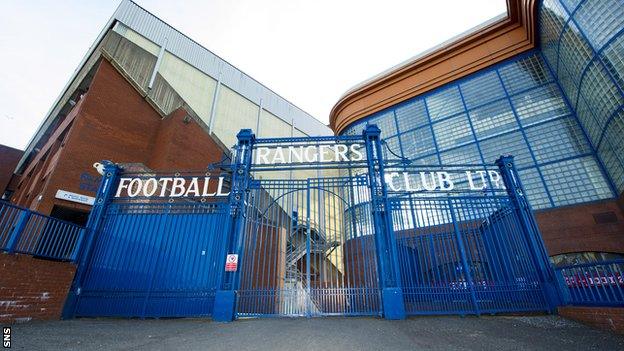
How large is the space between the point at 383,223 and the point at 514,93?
11581mm

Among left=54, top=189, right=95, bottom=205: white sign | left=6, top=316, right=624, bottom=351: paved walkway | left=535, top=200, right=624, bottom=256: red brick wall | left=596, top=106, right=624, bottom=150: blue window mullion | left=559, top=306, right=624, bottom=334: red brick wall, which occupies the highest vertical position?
left=596, top=106, right=624, bottom=150: blue window mullion

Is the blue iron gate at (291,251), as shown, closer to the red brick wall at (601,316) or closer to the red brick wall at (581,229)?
the red brick wall at (601,316)

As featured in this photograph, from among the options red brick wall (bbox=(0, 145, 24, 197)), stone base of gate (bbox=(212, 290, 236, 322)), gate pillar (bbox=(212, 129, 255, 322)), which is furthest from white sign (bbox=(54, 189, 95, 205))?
red brick wall (bbox=(0, 145, 24, 197))

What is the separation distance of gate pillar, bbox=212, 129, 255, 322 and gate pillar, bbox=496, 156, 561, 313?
6995 mm

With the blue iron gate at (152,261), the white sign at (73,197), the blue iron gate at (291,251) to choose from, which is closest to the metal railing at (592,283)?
the blue iron gate at (291,251)

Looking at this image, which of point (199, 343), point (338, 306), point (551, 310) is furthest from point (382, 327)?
point (551, 310)

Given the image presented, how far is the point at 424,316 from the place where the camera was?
248 inches

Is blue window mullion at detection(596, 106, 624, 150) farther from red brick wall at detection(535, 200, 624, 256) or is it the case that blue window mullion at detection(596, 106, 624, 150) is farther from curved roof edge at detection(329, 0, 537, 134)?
curved roof edge at detection(329, 0, 537, 134)

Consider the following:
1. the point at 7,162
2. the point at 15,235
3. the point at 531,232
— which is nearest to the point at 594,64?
the point at 531,232

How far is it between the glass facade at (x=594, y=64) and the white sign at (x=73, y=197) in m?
20.6

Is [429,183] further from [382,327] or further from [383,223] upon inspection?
[382,327]

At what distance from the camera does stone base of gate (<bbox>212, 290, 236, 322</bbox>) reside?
5.96m

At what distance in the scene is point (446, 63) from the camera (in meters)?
15.9

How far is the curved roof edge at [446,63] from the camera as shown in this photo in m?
13.7
